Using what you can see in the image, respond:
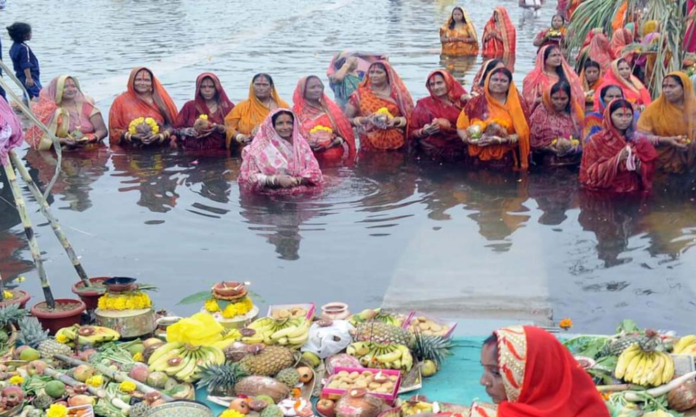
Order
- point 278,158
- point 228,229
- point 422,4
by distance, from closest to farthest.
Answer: point 228,229 < point 278,158 < point 422,4

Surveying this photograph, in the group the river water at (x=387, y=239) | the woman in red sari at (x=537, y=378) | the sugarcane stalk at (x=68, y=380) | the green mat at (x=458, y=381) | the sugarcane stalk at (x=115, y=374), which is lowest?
the river water at (x=387, y=239)

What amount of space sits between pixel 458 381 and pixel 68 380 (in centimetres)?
209

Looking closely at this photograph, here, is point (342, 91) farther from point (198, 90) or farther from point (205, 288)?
point (205, 288)

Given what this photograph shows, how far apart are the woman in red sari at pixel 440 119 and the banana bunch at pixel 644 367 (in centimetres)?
589

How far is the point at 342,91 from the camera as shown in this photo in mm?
12523

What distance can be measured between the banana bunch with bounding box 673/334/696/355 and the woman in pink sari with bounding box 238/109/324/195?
187 inches

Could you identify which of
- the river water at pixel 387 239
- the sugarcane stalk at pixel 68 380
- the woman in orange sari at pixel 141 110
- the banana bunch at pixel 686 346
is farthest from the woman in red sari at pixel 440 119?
the sugarcane stalk at pixel 68 380

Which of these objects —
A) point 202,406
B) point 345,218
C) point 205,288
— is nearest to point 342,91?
point 345,218

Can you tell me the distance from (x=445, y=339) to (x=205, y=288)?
2.26 meters

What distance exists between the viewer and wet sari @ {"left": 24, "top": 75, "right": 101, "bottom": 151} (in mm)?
11273

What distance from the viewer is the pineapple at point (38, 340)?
5.53m

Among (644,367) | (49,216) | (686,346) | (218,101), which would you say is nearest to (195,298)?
(49,216)

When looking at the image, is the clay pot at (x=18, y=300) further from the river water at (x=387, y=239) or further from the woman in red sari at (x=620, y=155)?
the woman in red sari at (x=620, y=155)

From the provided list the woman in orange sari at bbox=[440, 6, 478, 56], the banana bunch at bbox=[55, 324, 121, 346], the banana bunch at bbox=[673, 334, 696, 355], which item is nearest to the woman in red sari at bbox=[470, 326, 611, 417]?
the banana bunch at bbox=[673, 334, 696, 355]
